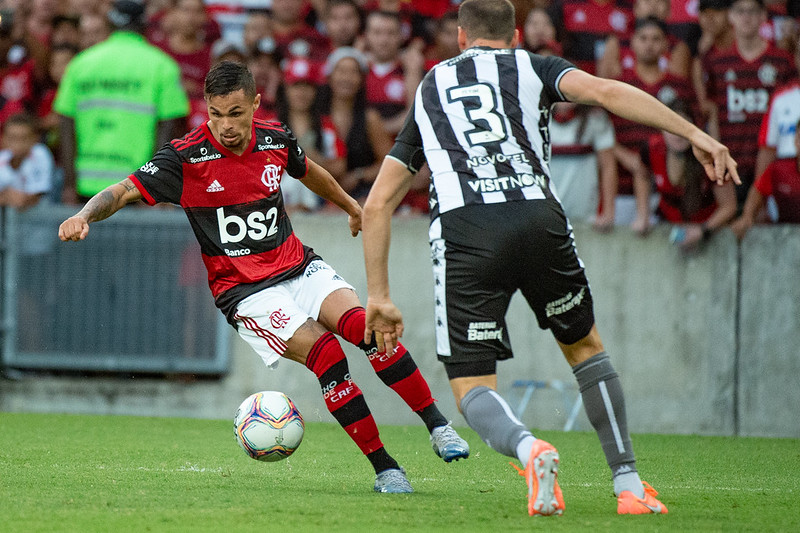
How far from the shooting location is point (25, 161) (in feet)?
33.5

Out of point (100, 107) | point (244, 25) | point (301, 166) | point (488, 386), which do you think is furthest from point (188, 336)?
point (488, 386)

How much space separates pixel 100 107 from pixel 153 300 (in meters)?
1.76

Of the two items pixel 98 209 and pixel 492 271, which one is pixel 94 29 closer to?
pixel 98 209

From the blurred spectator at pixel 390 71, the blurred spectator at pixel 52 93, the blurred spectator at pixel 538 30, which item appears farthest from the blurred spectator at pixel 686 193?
the blurred spectator at pixel 52 93

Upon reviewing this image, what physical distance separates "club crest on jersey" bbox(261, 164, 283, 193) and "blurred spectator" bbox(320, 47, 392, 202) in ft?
13.1

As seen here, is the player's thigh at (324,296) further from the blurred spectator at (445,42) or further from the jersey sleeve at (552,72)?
the blurred spectator at (445,42)

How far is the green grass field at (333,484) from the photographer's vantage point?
448cm

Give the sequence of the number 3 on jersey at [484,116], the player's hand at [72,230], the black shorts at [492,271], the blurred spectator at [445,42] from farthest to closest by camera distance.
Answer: the blurred spectator at [445,42]
the player's hand at [72,230]
the number 3 on jersey at [484,116]
the black shorts at [492,271]

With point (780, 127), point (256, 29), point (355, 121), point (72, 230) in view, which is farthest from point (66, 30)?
point (780, 127)

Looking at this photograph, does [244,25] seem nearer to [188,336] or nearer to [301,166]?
[188,336]

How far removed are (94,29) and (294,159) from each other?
5.59m

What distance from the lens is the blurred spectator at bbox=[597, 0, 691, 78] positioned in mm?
9773

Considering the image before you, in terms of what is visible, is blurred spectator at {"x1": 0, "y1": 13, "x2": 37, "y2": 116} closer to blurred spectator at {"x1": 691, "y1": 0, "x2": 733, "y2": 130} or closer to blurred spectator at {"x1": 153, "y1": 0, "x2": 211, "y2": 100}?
blurred spectator at {"x1": 153, "y1": 0, "x2": 211, "y2": 100}

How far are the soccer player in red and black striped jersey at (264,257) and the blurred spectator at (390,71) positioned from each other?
13.7 feet
